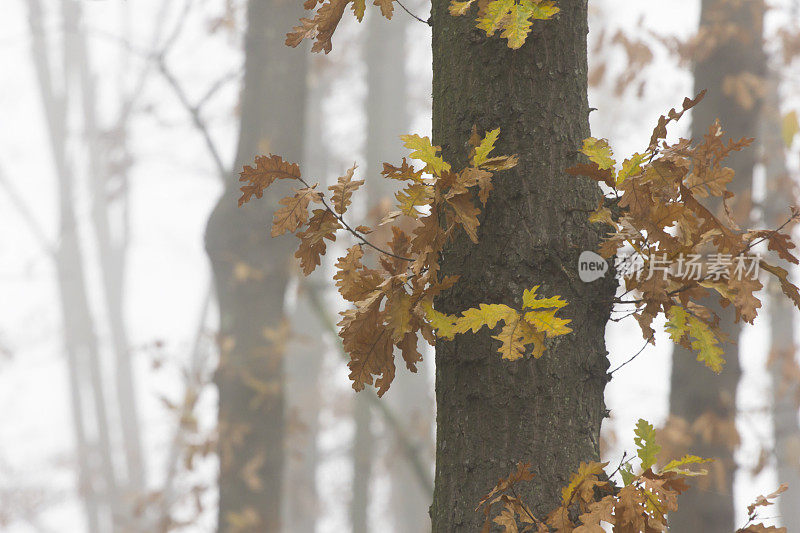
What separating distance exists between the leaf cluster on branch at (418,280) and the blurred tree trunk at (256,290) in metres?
3.05

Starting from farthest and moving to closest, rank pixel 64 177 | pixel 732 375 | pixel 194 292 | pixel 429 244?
pixel 194 292
pixel 64 177
pixel 732 375
pixel 429 244

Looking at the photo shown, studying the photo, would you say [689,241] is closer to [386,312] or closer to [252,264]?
[386,312]

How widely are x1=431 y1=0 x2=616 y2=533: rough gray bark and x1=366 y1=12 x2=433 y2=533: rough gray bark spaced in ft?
23.2

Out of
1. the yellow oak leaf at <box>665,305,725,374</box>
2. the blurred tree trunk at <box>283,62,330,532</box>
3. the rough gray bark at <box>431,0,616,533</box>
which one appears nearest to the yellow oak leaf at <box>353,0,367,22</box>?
the rough gray bark at <box>431,0,616,533</box>

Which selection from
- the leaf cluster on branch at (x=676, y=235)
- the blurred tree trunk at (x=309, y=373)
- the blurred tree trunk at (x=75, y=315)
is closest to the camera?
the leaf cluster on branch at (x=676, y=235)

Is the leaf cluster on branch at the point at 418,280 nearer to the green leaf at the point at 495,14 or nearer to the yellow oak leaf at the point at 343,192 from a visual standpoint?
the yellow oak leaf at the point at 343,192

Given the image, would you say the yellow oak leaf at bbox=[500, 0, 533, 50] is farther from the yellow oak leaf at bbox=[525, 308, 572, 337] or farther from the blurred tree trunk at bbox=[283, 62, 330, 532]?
the blurred tree trunk at bbox=[283, 62, 330, 532]

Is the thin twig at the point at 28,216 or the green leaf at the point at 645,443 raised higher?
the thin twig at the point at 28,216

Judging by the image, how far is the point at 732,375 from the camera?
150 inches

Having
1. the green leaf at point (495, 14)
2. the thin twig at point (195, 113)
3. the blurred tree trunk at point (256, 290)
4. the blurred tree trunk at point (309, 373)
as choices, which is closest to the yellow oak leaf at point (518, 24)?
the green leaf at point (495, 14)

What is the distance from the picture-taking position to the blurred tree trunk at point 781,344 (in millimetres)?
4949

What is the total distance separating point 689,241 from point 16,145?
16580 mm

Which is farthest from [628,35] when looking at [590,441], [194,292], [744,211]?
[194,292]

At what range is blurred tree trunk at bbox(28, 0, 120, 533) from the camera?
12217 millimetres
